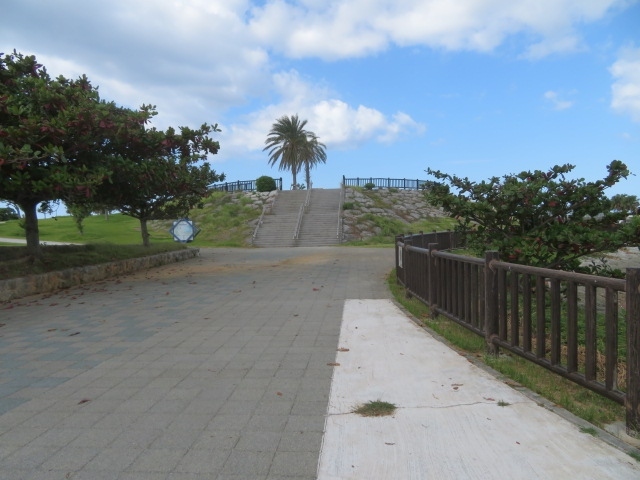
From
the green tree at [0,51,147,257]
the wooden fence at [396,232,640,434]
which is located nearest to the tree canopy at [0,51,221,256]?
the green tree at [0,51,147,257]

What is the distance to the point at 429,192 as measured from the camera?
8.69m

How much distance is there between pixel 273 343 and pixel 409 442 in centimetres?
299

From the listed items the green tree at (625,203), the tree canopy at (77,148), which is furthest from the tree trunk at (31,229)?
the green tree at (625,203)

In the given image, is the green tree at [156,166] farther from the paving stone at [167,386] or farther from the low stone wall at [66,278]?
the paving stone at [167,386]

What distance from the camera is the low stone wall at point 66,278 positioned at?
10.2 metres

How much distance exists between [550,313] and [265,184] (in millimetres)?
38777

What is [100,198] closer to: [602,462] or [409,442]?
[409,442]

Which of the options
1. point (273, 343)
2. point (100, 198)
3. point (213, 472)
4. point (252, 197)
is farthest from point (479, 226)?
point (252, 197)

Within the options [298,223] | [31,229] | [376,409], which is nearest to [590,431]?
[376,409]

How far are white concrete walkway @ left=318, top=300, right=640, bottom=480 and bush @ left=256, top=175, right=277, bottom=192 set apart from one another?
38.3 meters

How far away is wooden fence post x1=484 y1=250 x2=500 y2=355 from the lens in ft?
16.6

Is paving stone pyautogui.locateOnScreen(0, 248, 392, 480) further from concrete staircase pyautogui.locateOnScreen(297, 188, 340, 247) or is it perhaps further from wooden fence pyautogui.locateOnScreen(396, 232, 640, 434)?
concrete staircase pyautogui.locateOnScreen(297, 188, 340, 247)

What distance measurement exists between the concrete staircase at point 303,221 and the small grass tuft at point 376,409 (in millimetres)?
25148

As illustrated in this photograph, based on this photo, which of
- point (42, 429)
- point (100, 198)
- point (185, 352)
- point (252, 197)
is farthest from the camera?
point (252, 197)
